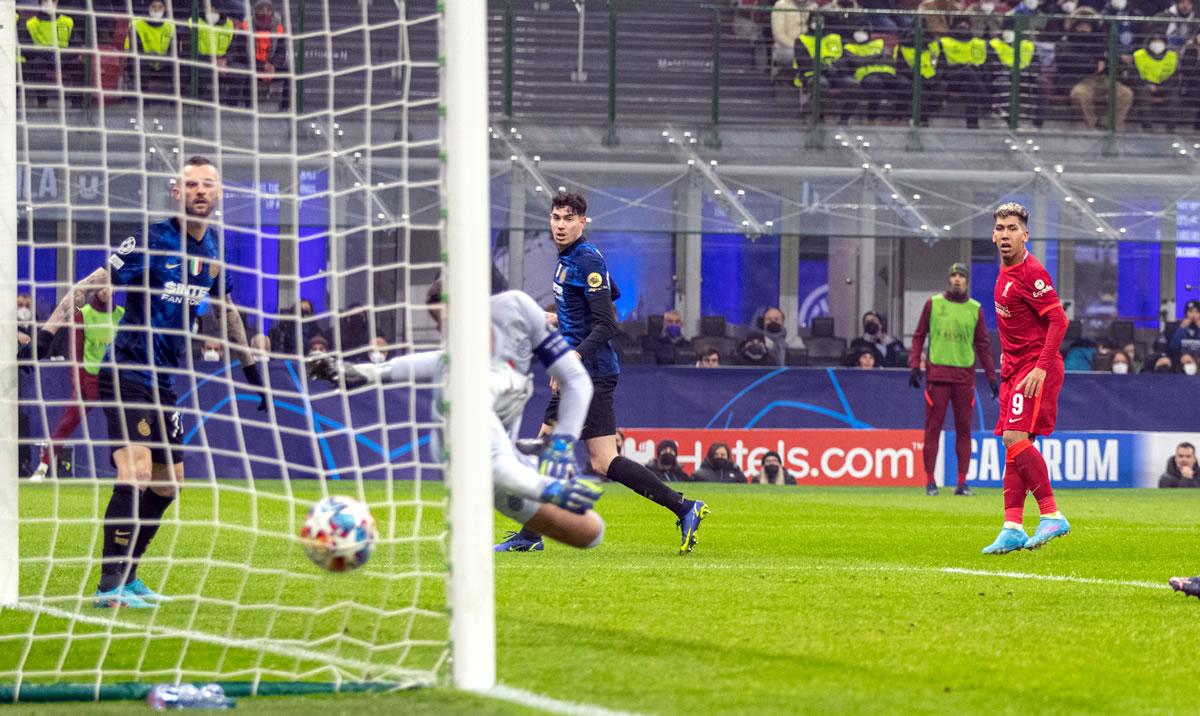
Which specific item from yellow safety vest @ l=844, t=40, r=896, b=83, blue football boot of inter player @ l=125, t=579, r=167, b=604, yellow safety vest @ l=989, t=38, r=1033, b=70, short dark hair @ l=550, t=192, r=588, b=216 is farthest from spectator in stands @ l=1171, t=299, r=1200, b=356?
blue football boot of inter player @ l=125, t=579, r=167, b=604

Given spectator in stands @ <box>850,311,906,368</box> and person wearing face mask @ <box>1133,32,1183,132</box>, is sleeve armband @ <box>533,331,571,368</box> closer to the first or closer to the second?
spectator in stands @ <box>850,311,906,368</box>

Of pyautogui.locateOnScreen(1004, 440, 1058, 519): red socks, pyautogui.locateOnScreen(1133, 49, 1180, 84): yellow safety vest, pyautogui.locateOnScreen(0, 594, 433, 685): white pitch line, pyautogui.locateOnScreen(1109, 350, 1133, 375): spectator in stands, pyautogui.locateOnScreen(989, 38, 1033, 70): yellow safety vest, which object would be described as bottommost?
pyautogui.locateOnScreen(1109, 350, 1133, 375): spectator in stands

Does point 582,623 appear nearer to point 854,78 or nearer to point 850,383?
point 850,383

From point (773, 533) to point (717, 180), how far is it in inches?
401

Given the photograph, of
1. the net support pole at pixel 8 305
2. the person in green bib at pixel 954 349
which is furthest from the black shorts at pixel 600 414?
the person in green bib at pixel 954 349

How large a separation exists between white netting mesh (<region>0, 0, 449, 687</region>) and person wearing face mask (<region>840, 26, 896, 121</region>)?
20.0ft

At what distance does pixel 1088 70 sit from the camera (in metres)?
22.6

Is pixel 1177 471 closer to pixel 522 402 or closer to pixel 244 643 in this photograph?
pixel 522 402

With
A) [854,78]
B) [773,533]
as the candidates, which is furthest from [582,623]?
[854,78]

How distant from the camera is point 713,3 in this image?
2362cm

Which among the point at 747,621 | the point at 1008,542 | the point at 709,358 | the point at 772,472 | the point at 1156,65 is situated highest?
the point at 1156,65

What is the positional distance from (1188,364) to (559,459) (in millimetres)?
16394

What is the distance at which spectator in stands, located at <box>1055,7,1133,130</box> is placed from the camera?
886 inches

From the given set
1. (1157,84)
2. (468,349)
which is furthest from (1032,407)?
(1157,84)
